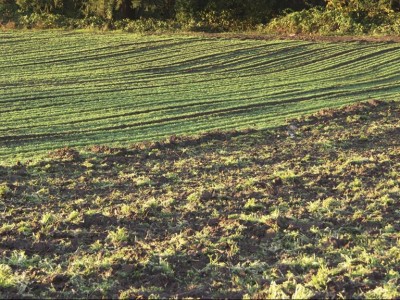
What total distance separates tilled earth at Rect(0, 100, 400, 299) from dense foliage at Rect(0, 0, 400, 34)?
68.0 feet

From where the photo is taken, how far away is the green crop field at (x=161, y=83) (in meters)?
14.4

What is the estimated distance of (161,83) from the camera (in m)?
20.4

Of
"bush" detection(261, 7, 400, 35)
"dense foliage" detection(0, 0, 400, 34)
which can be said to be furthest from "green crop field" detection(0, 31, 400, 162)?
"bush" detection(261, 7, 400, 35)

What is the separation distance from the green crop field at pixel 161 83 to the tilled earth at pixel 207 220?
2.04 meters

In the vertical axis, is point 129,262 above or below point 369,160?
above

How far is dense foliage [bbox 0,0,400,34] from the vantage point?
3222cm

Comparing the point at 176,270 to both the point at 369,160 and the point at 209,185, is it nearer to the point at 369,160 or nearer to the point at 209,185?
the point at 209,185

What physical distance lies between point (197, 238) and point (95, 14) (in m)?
30.2

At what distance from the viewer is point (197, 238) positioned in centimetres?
700

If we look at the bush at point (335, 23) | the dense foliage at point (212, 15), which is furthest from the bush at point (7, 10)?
the bush at point (335, 23)

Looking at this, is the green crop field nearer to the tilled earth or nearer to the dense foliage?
the tilled earth

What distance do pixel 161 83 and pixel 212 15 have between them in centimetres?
1674

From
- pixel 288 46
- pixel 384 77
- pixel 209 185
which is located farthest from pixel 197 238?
pixel 288 46

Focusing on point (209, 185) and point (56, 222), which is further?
point (209, 185)
